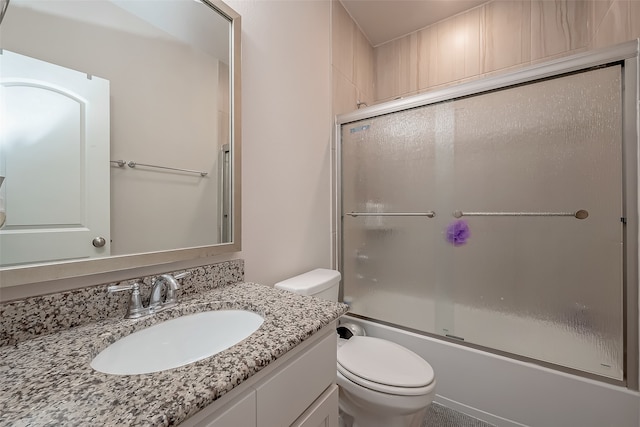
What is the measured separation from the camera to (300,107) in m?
1.50

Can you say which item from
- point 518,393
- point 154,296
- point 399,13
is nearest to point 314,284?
point 154,296

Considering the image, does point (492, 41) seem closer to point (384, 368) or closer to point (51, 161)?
point (384, 368)

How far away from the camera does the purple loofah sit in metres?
1.41

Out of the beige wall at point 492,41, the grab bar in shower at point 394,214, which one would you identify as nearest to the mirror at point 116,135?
the grab bar in shower at point 394,214

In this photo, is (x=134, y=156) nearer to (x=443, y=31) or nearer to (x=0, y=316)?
(x=0, y=316)

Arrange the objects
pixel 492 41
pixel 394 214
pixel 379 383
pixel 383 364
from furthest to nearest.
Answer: pixel 492 41, pixel 394 214, pixel 383 364, pixel 379 383

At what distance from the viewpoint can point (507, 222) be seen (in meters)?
1.31

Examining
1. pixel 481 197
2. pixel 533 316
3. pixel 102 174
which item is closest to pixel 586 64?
pixel 481 197

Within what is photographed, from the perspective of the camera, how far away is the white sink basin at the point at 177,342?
0.61 meters

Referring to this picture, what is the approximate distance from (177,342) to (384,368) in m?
0.80

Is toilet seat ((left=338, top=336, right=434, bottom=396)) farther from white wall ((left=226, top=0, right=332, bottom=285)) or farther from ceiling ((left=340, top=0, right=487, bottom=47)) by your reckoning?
ceiling ((left=340, top=0, right=487, bottom=47))

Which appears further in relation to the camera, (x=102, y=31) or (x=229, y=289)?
(x=229, y=289)

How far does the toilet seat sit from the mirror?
70 centimetres

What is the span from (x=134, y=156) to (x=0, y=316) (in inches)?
19.4
